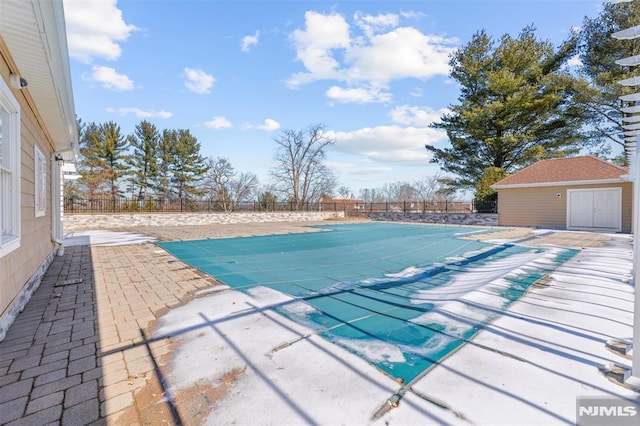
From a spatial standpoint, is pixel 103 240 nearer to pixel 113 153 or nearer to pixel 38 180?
pixel 38 180

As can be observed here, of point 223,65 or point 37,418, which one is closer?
point 37,418

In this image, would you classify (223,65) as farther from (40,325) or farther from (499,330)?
(499,330)

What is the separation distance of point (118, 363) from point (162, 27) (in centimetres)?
892

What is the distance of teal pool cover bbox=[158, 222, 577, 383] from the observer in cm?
238

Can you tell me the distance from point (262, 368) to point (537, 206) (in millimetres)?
16122

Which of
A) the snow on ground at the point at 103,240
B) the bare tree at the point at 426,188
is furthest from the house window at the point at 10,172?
the bare tree at the point at 426,188

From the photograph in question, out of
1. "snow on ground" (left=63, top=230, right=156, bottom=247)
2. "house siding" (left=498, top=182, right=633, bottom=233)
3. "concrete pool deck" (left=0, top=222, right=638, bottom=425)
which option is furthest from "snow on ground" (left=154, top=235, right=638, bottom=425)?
"house siding" (left=498, top=182, right=633, bottom=233)

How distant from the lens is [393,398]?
1.64m

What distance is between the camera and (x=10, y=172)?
2979 mm

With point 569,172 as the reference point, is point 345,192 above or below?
above

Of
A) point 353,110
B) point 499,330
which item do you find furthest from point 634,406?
point 353,110

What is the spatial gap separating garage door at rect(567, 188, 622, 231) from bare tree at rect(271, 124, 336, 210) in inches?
788

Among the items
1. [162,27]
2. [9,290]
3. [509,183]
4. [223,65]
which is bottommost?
[9,290]

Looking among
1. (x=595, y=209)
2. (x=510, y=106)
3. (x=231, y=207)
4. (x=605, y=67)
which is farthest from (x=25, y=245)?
(x=605, y=67)
